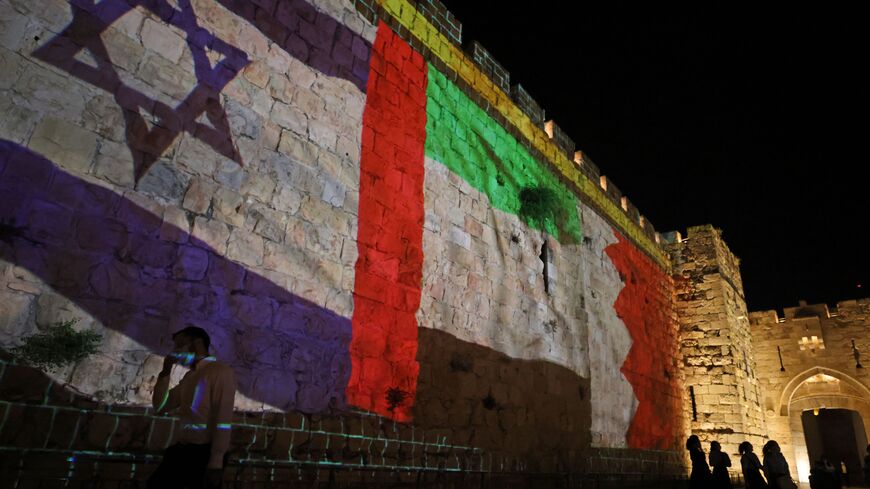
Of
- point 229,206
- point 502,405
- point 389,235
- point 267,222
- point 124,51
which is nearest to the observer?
point 124,51

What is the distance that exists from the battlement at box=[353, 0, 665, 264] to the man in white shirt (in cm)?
395

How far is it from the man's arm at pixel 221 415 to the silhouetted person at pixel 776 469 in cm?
514

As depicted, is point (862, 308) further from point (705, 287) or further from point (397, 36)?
point (397, 36)

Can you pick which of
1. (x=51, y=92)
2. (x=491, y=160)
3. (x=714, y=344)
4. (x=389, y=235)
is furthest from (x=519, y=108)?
(x=714, y=344)

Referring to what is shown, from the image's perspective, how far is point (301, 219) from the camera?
4.32 metres

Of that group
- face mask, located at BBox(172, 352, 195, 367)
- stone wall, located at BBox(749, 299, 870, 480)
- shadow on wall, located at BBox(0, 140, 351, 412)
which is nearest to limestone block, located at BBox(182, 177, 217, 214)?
shadow on wall, located at BBox(0, 140, 351, 412)

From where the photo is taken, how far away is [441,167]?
5.95 m

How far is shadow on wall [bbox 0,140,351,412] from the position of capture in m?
2.95

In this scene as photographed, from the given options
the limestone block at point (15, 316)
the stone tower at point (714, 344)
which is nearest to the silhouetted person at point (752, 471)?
the stone tower at point (714, 344)

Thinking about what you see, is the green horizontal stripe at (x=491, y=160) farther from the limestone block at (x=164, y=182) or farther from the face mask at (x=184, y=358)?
the face mask at (x=184, y=358)

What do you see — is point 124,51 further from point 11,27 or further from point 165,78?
point 11,27

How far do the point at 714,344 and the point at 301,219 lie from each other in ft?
35.6

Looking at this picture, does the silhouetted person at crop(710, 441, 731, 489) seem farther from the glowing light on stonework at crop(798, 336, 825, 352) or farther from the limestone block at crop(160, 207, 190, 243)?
the glowing light on stonework at crop(798, 336, 825, 352)

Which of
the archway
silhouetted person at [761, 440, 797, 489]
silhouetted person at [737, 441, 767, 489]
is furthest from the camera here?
the archway
